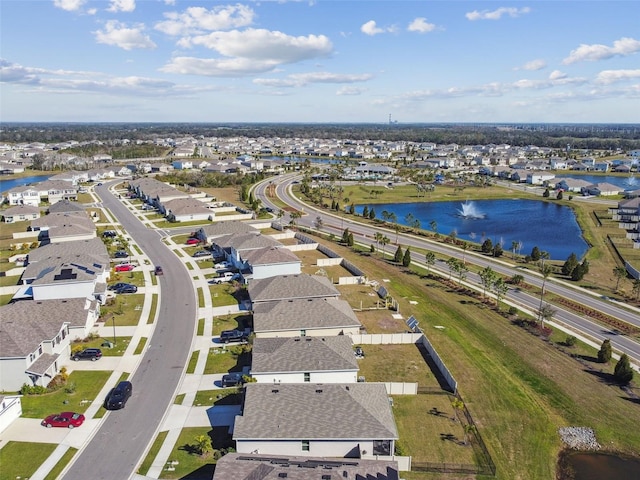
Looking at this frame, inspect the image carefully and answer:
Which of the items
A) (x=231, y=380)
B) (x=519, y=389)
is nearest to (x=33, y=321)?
(x=231, y=380)

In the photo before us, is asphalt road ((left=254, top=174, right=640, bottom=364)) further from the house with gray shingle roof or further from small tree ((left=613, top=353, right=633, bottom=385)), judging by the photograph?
the house with gray shingle roof

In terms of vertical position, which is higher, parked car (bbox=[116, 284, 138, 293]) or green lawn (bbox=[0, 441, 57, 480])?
parked car (bbox=[116, 284, 138, 293])

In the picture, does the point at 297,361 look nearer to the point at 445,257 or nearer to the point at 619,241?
the point at 445,257

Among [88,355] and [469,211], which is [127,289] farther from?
[469,211]

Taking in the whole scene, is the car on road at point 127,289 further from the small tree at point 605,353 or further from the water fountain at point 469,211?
the water fountain at point 469,211

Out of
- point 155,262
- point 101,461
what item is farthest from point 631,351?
point 155,262

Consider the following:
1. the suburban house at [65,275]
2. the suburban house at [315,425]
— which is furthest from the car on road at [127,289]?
the suburban house at [315,425]

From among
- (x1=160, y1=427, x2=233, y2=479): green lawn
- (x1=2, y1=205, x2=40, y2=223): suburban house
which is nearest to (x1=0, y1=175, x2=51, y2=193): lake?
(x1=2, y1=205, x2=40, y2=223): suburban house
